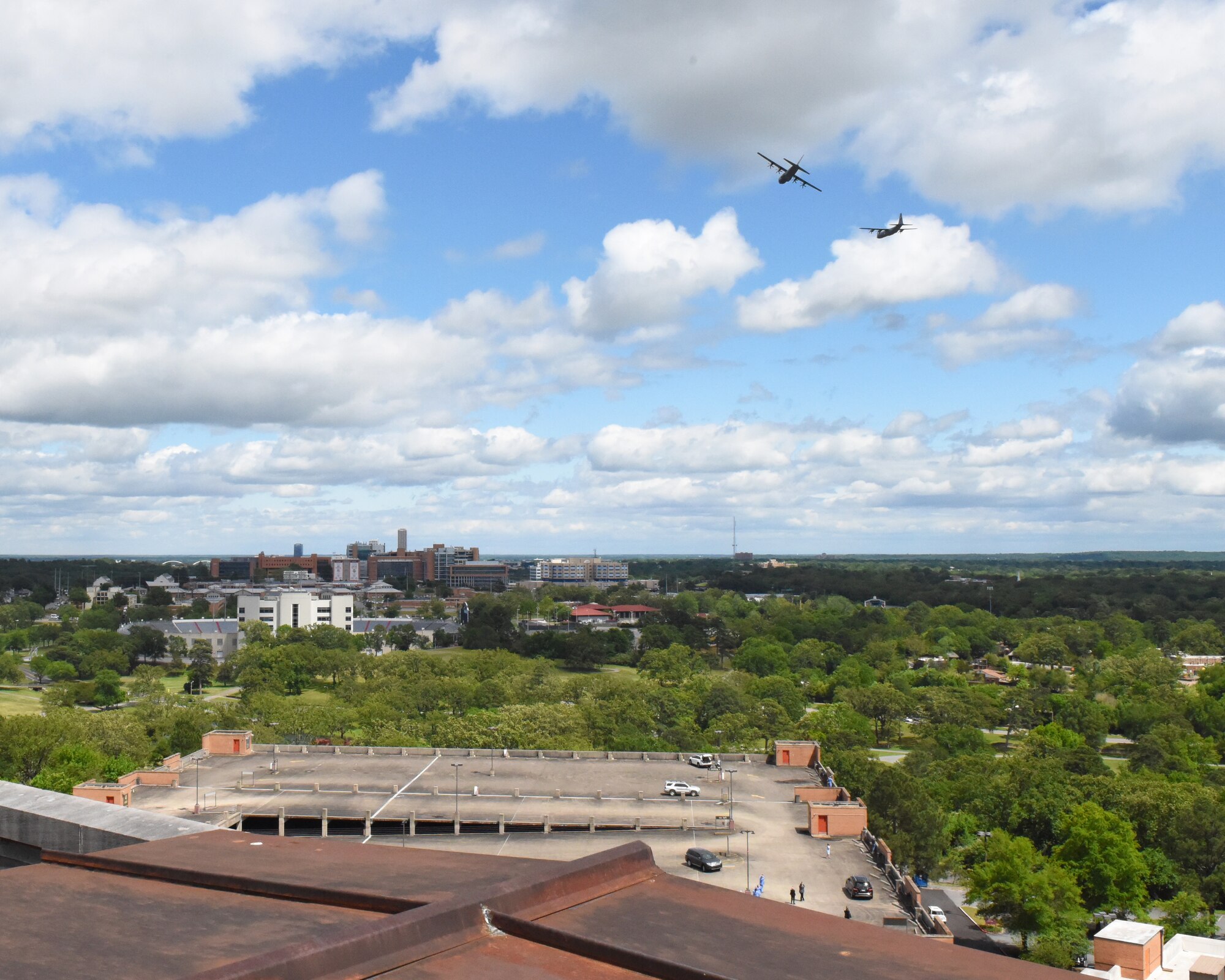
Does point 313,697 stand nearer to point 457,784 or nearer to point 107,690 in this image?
point 107,690

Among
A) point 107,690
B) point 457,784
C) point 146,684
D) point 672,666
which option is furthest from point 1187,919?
point 107,690

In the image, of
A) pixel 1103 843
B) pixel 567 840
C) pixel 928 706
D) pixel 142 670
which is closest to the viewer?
pixel 567 840

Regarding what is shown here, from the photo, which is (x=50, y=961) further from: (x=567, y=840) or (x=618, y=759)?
(x=618, y=759)

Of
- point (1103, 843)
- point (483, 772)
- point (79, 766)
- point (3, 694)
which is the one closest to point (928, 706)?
point (1103, 843)

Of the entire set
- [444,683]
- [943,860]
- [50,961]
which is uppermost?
[50,961]

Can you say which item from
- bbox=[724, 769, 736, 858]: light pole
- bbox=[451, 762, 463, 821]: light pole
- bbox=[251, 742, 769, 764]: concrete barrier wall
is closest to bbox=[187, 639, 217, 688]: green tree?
bbox=[251, 742, 769, 764]: concrete barrier wall

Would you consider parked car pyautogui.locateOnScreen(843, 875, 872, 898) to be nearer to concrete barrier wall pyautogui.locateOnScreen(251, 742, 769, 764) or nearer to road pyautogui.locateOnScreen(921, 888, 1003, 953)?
road pyautogui.locateOnScreen(921, 888, 1003, 953)
